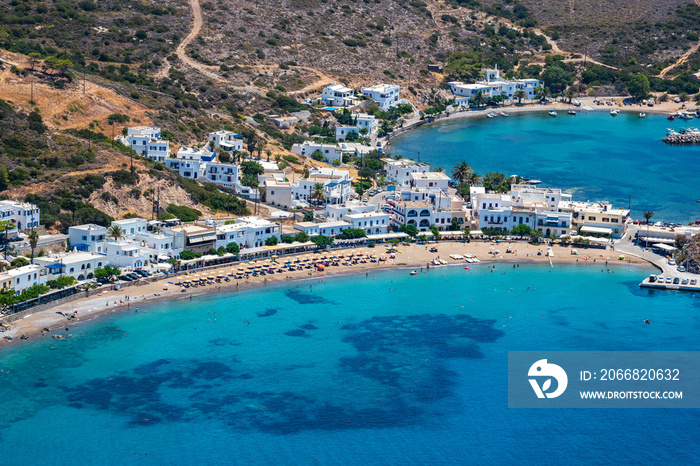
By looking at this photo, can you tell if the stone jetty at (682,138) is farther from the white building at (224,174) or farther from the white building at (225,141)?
the white building at (224,174)

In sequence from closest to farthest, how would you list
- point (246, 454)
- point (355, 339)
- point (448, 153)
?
1. point (246, 454)
2. point (355, 339)
3. point (448, 153)

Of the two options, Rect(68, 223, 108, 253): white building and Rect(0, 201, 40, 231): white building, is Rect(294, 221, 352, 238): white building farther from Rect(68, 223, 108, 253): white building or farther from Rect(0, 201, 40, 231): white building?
Rect(0, 201, 40, 231): white building

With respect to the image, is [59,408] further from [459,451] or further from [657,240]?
[657,240]

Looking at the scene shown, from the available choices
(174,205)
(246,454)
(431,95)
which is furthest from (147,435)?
(431,95)
